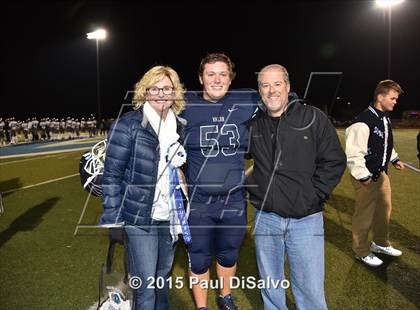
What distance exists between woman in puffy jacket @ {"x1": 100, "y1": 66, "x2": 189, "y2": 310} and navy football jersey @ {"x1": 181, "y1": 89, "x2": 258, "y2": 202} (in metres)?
0.15

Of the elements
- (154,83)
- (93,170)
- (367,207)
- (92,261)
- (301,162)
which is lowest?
(92,261)

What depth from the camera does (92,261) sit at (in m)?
4.64

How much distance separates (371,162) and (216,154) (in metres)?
2.12

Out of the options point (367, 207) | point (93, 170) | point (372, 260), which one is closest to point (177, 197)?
point (93, 170)

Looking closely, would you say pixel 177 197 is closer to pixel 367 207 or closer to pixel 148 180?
pixel 148 180

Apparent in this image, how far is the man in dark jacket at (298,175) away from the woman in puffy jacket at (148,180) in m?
0.62

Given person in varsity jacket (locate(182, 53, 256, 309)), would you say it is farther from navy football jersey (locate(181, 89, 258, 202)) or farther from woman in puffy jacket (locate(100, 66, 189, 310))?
woman in puffy jacket (locate(100, 66, 189, 310))

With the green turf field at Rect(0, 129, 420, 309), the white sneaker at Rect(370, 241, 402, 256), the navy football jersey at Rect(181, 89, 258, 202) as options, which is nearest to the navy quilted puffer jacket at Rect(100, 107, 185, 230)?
the navy football jersey at Rect(181, 89, 258, 202)

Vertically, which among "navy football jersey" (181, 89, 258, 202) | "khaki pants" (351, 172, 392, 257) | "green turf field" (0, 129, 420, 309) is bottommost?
"green turf field" (0, 129, 420, 309)

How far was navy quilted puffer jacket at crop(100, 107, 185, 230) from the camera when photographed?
2535 mm

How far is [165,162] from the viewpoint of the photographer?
2639mm

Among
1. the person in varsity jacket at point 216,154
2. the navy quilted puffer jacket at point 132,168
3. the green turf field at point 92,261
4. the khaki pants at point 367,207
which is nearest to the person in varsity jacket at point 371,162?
the khaki pants at point 367,207

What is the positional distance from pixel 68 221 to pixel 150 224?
4.33 m

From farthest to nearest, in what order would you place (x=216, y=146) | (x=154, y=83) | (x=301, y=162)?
(x=216, y=146) → (x=154, y=83) → (x=301, y=162)
